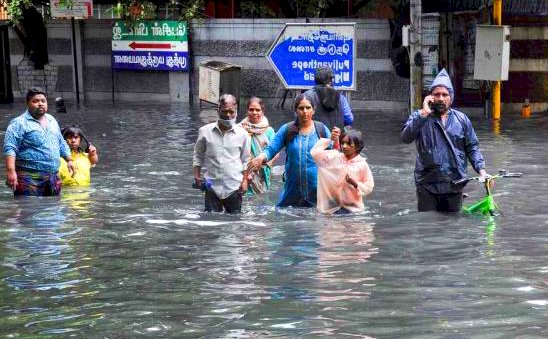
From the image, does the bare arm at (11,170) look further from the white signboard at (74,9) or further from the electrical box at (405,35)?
the white signboard at (74,9)

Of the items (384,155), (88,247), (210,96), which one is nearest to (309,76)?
(384,155)

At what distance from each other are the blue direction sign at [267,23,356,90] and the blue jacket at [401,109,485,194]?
879 cm

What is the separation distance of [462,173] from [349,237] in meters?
1.25

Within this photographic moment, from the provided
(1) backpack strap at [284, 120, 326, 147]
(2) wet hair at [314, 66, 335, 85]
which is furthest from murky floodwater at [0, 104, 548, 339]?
(2) wet hair at [314, 66, 335, 85]

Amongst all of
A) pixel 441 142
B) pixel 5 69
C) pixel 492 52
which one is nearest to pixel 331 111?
pixel 441 142

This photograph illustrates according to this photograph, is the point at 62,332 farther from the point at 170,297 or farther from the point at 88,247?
the point at 88,247

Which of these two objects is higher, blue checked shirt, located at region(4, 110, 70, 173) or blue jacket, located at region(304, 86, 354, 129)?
blue jacket, located at region(304, 86, 354, 129)

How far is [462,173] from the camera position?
10.5 m

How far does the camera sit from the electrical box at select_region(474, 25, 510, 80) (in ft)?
67.3

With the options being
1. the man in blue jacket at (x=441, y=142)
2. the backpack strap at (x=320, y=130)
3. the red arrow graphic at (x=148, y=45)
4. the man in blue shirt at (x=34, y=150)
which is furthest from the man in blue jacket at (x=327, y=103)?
the red arrow graphic at (x=148, y=45)

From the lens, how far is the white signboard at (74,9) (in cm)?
2723

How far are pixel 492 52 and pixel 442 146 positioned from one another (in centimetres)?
1062

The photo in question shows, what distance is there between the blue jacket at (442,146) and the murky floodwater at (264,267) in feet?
1.42

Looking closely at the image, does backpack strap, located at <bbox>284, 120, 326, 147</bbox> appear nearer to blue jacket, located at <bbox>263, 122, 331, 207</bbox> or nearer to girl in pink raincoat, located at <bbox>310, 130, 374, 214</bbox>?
blue jacket, located at <bbox>263, 122, 331, 207</bbox>
